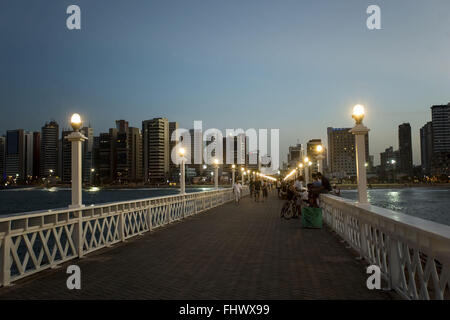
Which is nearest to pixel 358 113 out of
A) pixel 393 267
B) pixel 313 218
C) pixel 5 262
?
pixel 393 267

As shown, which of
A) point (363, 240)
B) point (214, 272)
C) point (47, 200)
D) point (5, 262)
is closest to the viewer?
point (5, 262)

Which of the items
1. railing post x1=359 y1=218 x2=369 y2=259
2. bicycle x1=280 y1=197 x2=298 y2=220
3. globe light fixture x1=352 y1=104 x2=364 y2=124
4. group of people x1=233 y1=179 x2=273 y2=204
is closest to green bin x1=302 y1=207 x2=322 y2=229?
bicycle x1=280 y1=197 x2=298 y2=220

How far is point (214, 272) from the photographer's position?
20.2 ft

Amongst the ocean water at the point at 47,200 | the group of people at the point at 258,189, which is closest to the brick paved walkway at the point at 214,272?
the group of people at the point at 258,189

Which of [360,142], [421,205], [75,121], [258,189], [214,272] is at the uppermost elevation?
[75,121]

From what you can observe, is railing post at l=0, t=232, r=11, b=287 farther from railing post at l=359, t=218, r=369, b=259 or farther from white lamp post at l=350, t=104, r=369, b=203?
white lamp post at l=350, t=104, r=369, b=203

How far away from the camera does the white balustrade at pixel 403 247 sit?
3.46 meters

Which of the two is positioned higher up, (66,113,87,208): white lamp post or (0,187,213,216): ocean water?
→ (66,113,87,208): white lamp post

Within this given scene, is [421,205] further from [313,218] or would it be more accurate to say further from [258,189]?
[313,218]

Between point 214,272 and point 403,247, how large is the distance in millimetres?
2913

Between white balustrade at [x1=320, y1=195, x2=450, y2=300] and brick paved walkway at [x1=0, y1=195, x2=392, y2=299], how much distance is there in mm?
339

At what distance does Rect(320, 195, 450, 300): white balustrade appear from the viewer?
3.46 metres

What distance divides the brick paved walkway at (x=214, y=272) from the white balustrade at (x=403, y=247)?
0.34 metres

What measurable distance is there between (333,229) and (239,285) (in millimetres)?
6872
